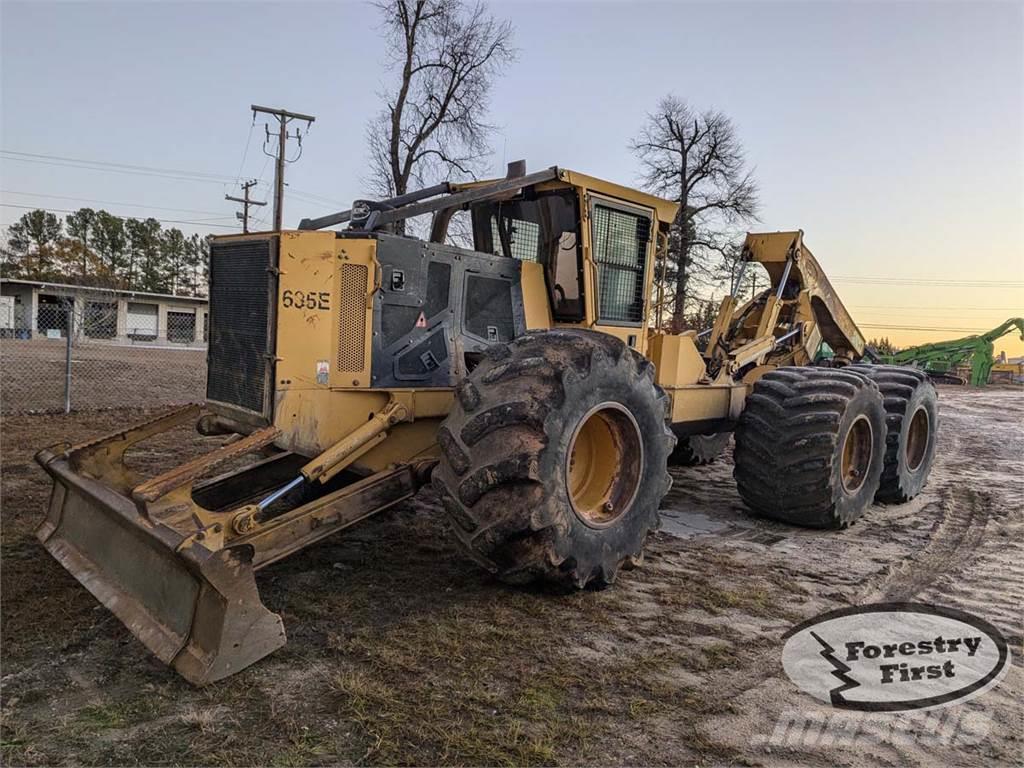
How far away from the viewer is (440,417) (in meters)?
5.02

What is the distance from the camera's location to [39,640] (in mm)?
3725

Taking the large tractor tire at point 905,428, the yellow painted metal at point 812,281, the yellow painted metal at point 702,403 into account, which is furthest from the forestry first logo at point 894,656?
the yellow painted metal at point 812,281

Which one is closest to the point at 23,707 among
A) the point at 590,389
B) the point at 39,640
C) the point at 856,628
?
the point at 39,640

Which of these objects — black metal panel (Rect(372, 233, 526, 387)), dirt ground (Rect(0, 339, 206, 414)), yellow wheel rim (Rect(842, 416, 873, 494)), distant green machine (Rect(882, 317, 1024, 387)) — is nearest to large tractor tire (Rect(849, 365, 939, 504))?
yellow wheel rim (Rect(842, 416, 873, 494))

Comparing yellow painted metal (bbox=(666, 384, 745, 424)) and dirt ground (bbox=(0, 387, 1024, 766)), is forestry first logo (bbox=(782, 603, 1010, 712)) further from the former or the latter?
yellow painted metal (bbox=(666, 384, 745, 424))

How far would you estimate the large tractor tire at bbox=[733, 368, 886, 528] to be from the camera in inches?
240

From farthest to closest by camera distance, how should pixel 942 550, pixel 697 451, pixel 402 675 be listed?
pixel 697 451 < pixel 942 550 < pixel 402 675

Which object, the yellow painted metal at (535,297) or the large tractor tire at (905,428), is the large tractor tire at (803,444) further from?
the yellow painted metal at (535,297)

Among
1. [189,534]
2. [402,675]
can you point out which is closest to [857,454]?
[402,675]

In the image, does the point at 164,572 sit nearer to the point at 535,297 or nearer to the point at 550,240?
the point at 535,297

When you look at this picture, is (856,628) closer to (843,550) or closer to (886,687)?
(886,687)

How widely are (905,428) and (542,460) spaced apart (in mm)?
5127

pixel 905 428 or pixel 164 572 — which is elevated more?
pixel 905 428

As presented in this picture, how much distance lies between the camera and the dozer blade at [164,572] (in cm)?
336
